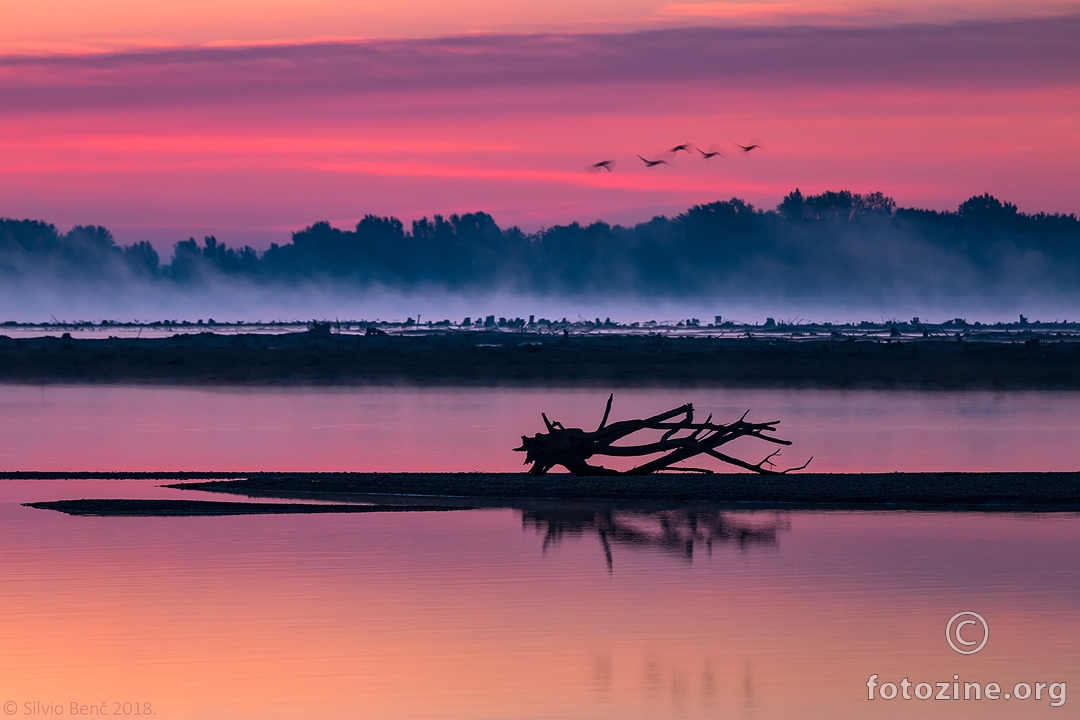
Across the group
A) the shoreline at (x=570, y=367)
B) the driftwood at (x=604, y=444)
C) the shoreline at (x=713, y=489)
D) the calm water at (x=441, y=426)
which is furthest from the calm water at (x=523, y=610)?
the shoreline at (x=570, y=367)

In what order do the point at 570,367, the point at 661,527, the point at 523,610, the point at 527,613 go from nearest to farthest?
the point at 527,613 → the point at 523,610 → the point at 661,527 → the point at 570,367

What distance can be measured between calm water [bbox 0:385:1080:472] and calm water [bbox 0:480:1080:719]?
8919 mm

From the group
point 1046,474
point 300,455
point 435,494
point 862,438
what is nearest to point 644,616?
point 435,494

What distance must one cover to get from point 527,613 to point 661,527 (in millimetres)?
6658

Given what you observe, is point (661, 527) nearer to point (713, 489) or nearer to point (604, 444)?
point (713, 489)

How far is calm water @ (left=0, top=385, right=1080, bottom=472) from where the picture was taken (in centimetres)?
3278

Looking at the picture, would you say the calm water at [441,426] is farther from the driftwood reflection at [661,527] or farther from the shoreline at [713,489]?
the driftwood reflection at [661,527]

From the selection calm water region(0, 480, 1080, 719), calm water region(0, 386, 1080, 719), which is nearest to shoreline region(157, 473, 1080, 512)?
calm water region(0, 386, 1080, 719)

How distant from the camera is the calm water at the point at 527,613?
13.4 metres

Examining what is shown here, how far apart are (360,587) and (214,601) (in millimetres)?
1683

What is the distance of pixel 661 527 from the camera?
2302 cm

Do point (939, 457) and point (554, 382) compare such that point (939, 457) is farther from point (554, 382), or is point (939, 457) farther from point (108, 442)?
point (554, 382)

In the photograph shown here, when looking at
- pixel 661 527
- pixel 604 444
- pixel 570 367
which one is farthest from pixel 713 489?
pixel 570 367

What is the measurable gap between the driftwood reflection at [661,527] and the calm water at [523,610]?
3.1 inches
